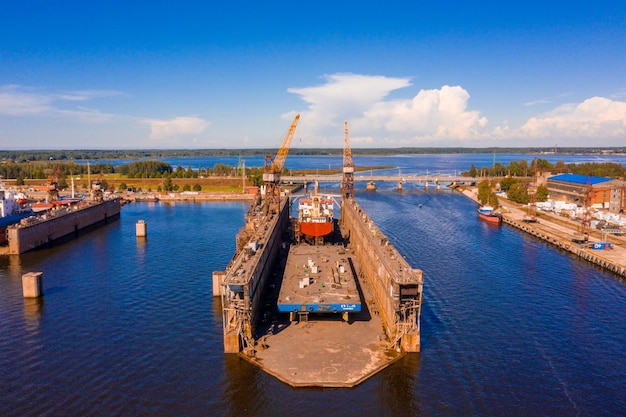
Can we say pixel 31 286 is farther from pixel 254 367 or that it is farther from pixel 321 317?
pixel 321 317

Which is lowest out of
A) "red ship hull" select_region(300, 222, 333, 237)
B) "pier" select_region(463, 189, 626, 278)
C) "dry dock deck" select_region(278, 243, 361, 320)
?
"pier" select_region(463, 189, 626, 278)

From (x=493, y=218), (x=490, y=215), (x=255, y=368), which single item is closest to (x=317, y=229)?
(x=255, y=368)

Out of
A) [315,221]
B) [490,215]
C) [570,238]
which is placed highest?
[315,221]

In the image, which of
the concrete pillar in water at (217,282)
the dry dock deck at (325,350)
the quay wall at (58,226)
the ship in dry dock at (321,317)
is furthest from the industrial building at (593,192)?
the quay wall at (58,226)

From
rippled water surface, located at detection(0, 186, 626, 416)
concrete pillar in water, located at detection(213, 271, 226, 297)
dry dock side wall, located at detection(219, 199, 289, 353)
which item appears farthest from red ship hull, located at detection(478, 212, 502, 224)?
dry dock side wall, located at detection(219, 199, 289, 353)

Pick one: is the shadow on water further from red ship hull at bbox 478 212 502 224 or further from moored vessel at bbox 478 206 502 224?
moored vessel at bbox 478 206 502 224

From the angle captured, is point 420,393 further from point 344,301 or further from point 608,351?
point 608,351

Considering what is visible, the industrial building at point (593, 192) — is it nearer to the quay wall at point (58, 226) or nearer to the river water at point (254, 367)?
the river water at point (254, 367)
